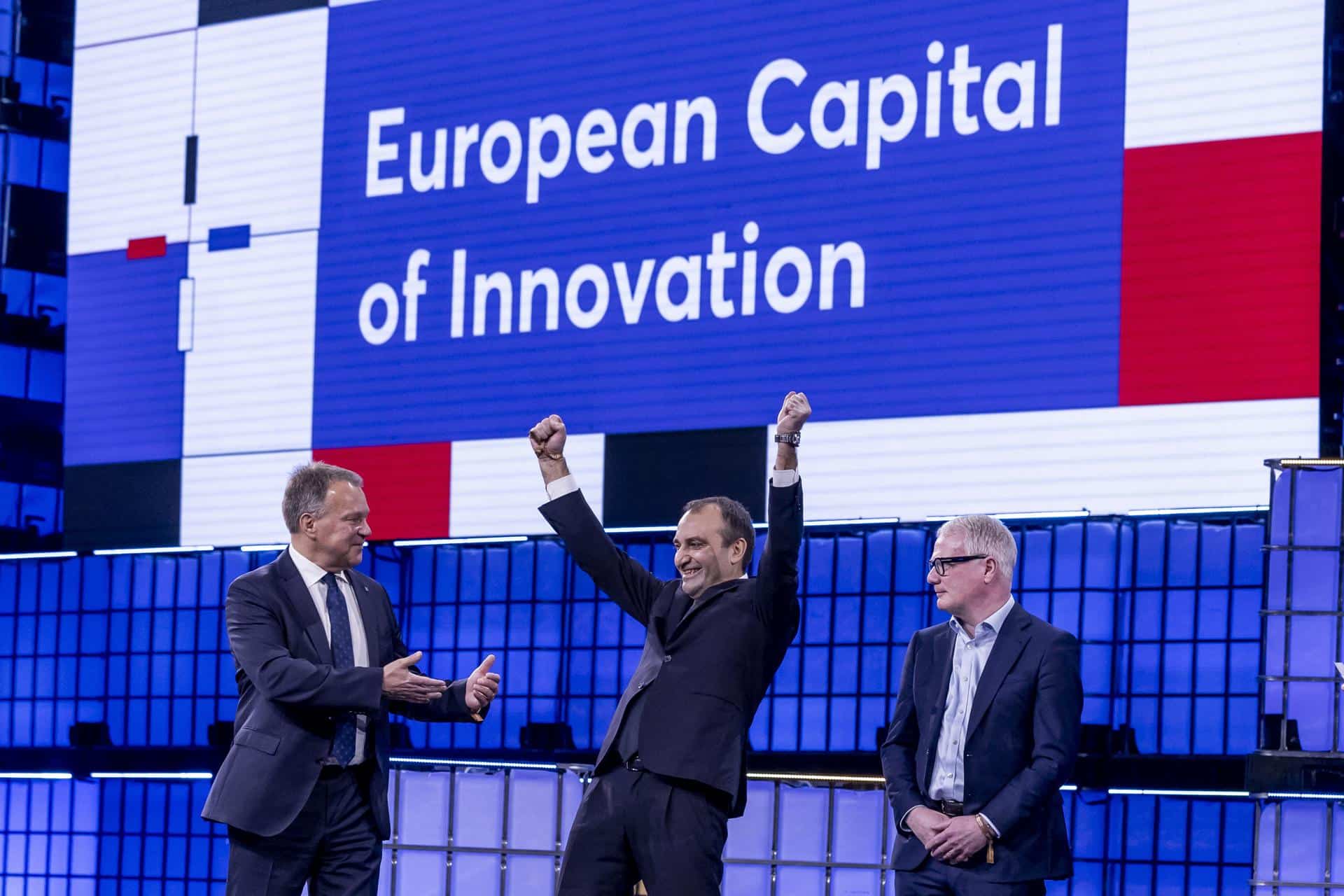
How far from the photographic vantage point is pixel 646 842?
3920 millimetres

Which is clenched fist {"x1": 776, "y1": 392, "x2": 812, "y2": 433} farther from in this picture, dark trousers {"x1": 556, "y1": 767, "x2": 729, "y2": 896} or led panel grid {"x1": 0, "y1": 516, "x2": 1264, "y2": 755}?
led panel grid {"x1": 0, "y1": 516, "x2": 1264, "y2": 755}

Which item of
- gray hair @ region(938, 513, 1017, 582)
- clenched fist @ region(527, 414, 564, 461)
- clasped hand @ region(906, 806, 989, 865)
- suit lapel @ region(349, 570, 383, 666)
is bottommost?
clasped hand @ region(906, 806, 989, 865)

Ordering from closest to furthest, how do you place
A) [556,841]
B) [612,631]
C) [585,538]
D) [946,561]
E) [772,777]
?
[946,561] → [585,538] → [772,777] → [556,841] → [612,631]

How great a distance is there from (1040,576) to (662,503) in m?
1.41

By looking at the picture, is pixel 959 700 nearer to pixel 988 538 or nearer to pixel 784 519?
pixel 988 538

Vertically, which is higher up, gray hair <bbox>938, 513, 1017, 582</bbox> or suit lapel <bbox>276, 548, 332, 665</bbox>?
gray hair <bbox>938, 513, 1017, 582</bbox>

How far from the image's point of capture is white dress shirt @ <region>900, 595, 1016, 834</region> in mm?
3943

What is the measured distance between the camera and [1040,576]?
7.19 meters

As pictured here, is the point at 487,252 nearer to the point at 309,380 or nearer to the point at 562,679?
the point at 309,380

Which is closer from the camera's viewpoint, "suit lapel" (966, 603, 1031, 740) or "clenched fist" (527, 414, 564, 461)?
"suit lapel" (966, 603, 1031, 740)

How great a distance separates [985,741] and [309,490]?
1511 mm

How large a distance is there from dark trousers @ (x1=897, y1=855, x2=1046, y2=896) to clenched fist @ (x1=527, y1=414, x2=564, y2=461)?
1.13 m

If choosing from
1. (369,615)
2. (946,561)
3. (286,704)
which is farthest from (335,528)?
(946,561)

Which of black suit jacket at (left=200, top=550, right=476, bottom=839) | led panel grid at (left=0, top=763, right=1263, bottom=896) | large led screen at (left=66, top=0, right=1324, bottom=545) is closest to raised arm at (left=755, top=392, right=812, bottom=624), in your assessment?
black suit jacket at (left=200, top=550, right=476, bottom=839)
